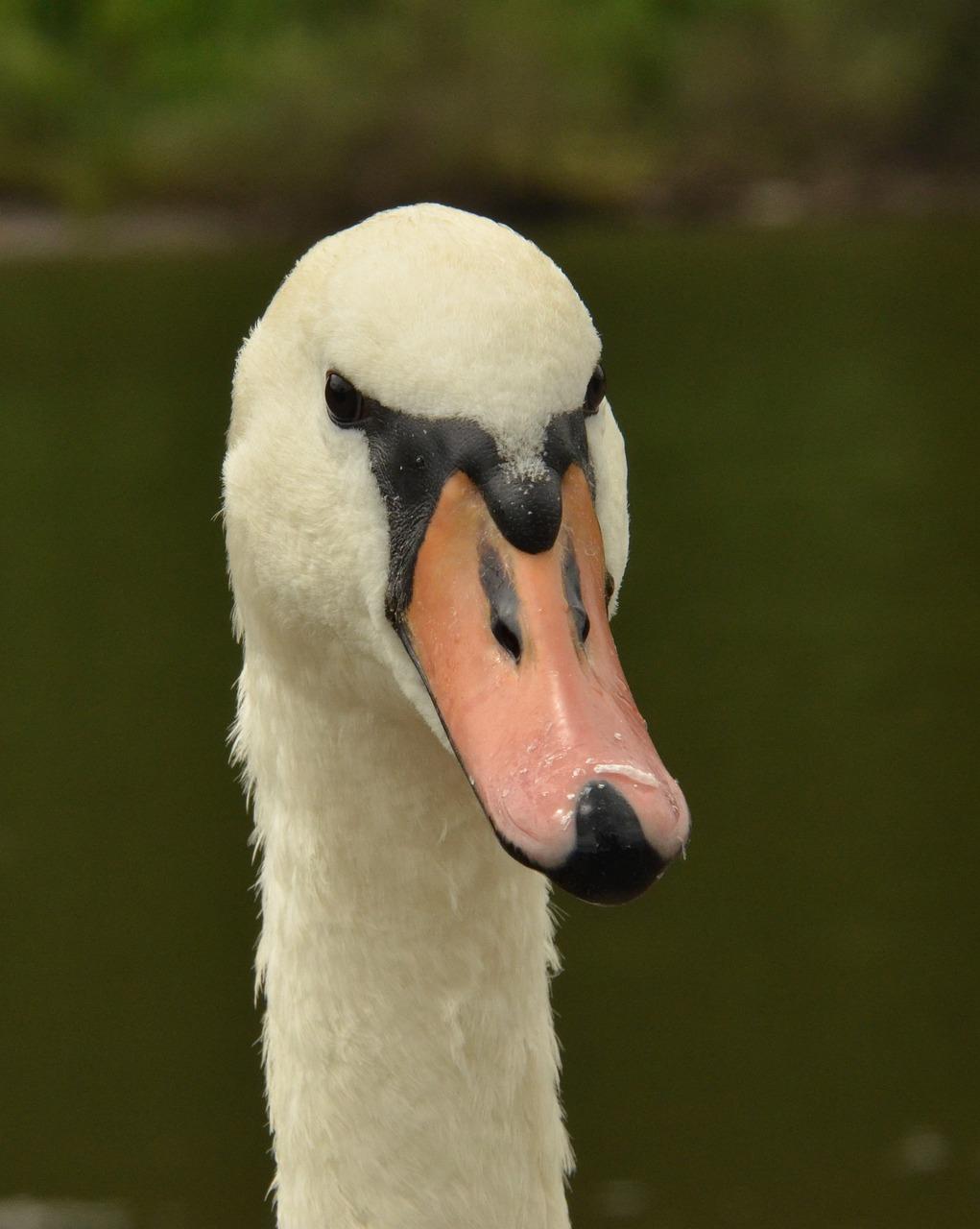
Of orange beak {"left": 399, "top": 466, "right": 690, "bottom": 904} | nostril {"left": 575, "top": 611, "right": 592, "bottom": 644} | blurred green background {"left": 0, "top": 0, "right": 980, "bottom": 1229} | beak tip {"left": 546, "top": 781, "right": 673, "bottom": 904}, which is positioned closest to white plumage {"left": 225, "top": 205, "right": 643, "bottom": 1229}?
orange beak {"left": 399, "top": 466, "right": 690, "bottom": 904}

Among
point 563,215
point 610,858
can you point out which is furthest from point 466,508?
point 563,215

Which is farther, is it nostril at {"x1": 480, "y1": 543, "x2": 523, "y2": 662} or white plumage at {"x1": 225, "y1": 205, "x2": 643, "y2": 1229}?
white plumage at {"x1": 225, "y1": 205, "x2": 643, "y2": 1229}

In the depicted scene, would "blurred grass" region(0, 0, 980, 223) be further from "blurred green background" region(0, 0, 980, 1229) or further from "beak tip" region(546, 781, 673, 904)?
"beak tip" region(546, 781, 673, 904)

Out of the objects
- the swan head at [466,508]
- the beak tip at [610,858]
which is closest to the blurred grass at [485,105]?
the swan head at [466,508]

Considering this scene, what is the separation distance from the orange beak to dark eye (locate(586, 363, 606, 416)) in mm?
127

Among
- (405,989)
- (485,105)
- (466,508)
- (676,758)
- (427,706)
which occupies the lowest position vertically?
(405,989)

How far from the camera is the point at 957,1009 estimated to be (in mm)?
8789

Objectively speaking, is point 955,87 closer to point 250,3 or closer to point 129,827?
point 250,3

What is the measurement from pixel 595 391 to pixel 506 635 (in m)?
0.38

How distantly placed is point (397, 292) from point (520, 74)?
50.3 meters

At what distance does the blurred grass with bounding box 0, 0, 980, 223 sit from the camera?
1869 inches

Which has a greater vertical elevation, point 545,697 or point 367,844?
point 367,844

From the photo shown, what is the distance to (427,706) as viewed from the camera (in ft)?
9.15

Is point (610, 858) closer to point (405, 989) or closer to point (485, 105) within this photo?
point (405, 989)
